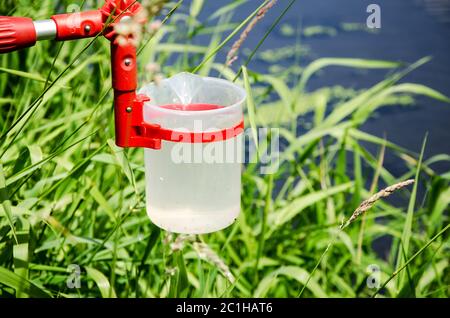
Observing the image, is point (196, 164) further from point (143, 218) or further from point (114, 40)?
point (143, 218)

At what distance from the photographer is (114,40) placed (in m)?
1.24

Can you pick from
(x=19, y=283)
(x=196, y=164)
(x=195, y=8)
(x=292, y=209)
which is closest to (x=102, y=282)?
(x=19, y=283)

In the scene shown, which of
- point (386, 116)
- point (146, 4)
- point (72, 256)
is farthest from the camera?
point (386, 116)

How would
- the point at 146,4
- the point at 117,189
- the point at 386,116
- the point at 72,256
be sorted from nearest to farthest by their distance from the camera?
the point at 146,4 → the point at 72,256 → the point at 117,189 → the point at 386,116

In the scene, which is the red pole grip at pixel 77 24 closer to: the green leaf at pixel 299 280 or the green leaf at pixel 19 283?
the green leaf at pixel 19 283

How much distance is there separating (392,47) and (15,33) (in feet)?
9.37

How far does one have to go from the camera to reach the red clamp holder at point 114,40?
1170mm

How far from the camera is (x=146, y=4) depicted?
1007 millimetres

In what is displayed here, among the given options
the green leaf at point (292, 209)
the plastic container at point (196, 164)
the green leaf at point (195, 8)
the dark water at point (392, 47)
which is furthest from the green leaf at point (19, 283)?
the dark water at point (392, 47)

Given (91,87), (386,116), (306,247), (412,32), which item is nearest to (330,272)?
(306,247)

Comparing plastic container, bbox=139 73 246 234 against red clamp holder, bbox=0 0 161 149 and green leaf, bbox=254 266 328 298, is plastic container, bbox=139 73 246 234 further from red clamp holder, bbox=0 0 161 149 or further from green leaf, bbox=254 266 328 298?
green leaf, bbox=254 266 328 298
